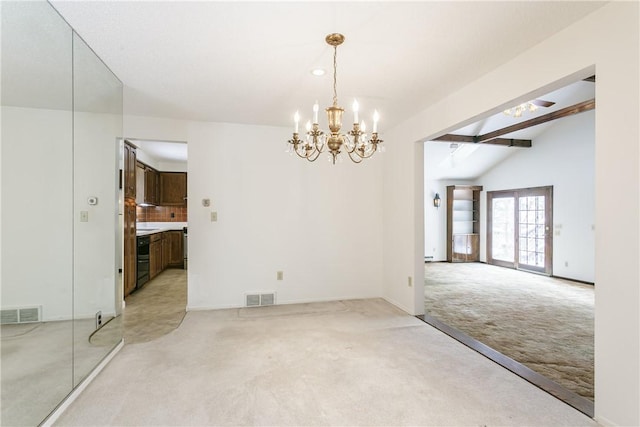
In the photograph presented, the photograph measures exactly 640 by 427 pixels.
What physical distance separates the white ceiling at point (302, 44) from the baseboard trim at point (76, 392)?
8.12 feet

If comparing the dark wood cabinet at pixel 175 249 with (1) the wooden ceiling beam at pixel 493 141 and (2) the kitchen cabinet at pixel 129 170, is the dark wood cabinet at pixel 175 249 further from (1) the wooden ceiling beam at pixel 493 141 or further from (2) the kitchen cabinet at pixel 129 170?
(1) the wooden ceiling beam at pixel 493 141

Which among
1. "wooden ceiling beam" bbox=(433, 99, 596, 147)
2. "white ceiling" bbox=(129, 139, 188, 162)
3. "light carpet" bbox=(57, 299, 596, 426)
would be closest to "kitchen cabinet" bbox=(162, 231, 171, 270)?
"white ceiling" bbox=(129, 139, 188, 162)

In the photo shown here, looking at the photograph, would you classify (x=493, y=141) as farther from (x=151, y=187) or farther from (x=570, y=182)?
(x=151, y=187)

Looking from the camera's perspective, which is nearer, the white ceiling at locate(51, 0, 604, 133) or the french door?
the white ceiling at locate(51, 0, 604, 133)

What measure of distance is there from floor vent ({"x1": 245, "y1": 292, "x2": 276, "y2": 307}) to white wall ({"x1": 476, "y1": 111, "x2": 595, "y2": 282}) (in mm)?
5843

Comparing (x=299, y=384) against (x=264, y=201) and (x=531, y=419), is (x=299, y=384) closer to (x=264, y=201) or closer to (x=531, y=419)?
(x=531, y=419)

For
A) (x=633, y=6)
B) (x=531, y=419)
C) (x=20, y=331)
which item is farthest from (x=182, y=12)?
(x=531, y=419)

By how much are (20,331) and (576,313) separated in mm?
5542

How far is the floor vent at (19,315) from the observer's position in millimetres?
1587

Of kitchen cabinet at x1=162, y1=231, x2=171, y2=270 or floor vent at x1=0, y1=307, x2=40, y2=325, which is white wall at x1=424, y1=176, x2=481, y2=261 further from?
floor vent at x1=0, y1=307, x2=40, y2=325

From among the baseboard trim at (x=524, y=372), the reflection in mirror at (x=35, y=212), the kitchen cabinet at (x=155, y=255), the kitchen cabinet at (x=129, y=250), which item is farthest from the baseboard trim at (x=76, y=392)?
the baseboard trim at (x=524, y=372)

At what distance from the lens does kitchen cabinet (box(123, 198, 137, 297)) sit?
453cm

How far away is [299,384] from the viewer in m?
2.36

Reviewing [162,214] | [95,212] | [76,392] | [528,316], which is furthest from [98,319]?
[162,214]
